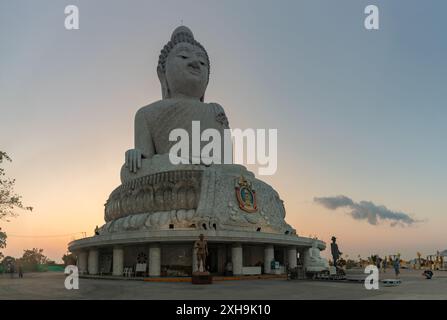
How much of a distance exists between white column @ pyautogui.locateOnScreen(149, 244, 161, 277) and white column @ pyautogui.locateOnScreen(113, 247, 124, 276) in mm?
2937

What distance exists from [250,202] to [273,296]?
17049 millimetres

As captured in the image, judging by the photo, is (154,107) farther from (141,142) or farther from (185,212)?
(185,212)

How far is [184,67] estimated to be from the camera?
134ft

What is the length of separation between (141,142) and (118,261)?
12.8 metres

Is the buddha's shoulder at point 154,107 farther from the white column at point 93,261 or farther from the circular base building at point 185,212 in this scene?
the white column at point 93,261

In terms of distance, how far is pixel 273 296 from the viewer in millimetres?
15477

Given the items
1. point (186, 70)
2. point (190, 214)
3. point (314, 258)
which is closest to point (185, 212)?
point (190, 214)

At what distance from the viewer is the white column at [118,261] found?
28.7m

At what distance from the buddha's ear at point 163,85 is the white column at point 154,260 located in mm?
19459
